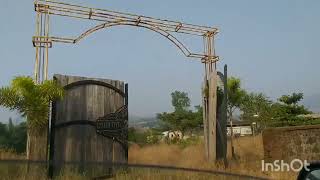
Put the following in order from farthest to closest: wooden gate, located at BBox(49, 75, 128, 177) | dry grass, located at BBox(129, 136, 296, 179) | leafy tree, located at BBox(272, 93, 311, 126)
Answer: leafy tree, located at BBox(272, 93, 311, 126) → dry grass, located at BBox(129, 136, 296, 179) → wooden gate, located at BBox(49, 75, 128, 177)

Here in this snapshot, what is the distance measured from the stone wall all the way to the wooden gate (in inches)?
198

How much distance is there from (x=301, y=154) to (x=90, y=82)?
24.8 ft

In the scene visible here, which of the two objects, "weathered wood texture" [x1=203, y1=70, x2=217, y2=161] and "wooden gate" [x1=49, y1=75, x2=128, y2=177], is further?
"weathered wood texture" [x1=203, y1=70, x2=217, y2=161]

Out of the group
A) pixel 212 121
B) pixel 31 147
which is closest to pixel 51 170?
pixel 31 147

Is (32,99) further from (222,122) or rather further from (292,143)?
(292,143)

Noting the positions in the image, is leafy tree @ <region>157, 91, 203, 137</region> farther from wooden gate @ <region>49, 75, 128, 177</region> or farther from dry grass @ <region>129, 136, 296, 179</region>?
wooden gate @ <region>49, 75, 128, 177</region>

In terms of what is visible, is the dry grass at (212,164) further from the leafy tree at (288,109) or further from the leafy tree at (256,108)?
the leafy tree at (256,108)

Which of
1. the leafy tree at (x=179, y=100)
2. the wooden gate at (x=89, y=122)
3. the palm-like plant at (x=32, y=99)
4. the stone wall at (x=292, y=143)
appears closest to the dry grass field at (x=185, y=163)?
the stone wall at (x=292, y=143)

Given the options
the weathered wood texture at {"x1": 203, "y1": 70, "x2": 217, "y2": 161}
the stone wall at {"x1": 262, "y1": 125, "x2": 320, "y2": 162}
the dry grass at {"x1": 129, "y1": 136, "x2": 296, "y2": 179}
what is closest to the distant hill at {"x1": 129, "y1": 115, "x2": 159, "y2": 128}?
the dry grass at {"x1": 129, "y1": 136, "x2": 296, "y2": 179}

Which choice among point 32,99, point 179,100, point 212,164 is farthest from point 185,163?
point 179,100

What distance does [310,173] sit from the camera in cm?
511

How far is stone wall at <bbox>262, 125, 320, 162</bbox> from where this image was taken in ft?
46.0

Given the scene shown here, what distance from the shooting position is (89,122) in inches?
453

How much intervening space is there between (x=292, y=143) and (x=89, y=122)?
23.0 feet
